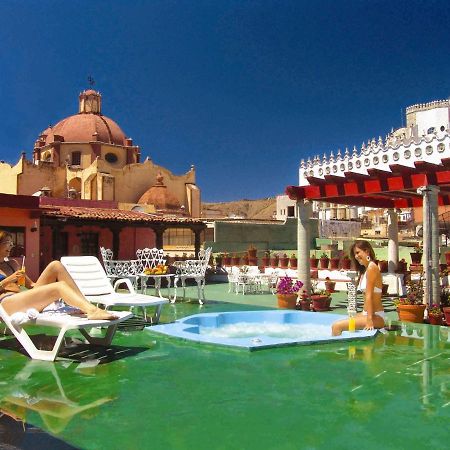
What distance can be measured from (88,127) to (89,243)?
25.8 m

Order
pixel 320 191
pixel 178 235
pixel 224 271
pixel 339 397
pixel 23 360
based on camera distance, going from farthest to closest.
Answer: pixel 178 235 < pixel 224 271 < pixel 320 191 < pixel 23 360 < pixel 339 397

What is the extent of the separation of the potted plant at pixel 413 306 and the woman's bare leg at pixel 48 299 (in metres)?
5.24

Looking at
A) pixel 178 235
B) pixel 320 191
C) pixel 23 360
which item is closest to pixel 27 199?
pixel 320 191

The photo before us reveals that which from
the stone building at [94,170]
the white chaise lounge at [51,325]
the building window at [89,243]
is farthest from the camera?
the stone building at [94,170]

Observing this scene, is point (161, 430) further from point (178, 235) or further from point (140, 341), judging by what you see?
point (178, 235)

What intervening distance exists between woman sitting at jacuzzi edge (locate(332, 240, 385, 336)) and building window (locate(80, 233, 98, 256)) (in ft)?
47.6

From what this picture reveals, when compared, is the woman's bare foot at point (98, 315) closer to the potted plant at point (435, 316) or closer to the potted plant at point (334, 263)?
the potted plant at point (435, 316)

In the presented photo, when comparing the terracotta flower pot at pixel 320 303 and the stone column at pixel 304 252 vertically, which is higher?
the stone column at pixel 304 252

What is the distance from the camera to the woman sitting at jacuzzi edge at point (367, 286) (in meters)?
7.27

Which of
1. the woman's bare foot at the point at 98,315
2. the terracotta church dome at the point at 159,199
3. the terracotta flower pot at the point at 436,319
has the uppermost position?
the terracotta church dome at the point at 159,199

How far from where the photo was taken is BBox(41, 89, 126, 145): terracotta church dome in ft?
144

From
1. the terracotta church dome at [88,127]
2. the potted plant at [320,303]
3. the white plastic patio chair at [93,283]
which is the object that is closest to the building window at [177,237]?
the terracotta church dome at [88,127]

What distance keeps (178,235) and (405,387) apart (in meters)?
30.5

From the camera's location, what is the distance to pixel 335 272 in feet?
51.0
